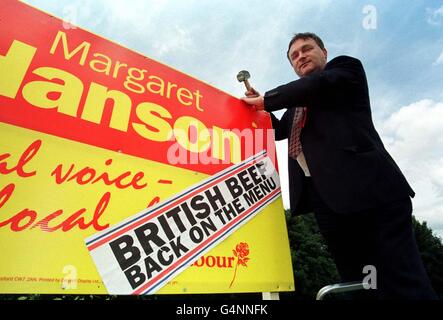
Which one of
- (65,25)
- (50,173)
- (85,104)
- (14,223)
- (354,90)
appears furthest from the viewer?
(354,90)

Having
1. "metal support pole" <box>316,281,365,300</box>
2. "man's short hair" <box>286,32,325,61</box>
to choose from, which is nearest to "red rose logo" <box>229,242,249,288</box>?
"metal support pole" <box>316,281,365,300</box>

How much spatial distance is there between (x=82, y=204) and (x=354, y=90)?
4.37 ft

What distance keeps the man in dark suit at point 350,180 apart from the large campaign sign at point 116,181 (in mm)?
272

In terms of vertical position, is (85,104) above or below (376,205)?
above

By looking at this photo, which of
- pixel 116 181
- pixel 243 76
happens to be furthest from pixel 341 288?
pixel 243 76

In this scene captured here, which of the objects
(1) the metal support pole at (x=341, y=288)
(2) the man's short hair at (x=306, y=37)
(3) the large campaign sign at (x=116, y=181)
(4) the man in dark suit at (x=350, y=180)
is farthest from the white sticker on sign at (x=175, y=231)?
(2) the man's short hair at (x=306, y=37)

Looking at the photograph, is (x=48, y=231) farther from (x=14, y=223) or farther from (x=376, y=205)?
(x=376, y=205)

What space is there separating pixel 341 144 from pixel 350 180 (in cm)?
18

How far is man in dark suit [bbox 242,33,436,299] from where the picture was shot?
44.8 inches

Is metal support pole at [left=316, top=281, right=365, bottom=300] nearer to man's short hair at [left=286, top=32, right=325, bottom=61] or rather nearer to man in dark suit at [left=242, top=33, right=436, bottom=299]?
man in dark suit at [left=242, top=33, right=436, bottom=299]

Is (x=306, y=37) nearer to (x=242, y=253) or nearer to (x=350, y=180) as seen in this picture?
(x=350, y=180)

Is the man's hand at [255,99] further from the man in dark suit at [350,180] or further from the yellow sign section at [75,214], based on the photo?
the yellow sign section at [75,214]
